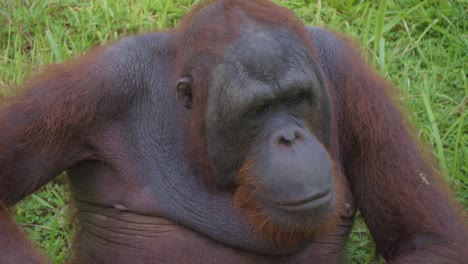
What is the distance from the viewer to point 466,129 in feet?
15.8

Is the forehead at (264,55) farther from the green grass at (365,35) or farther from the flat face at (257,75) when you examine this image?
the green grass at (365,35)

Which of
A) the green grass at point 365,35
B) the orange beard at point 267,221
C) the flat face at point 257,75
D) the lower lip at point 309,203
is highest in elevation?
the flat face at point 257,75

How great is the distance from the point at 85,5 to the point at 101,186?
2.05 meters

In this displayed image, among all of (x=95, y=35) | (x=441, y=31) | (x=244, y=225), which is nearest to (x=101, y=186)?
(x=244, y=225)

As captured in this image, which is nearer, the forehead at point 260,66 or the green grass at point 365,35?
the forehead at point 260,66

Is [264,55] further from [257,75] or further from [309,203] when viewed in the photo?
[309,203]

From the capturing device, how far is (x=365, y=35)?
523cm

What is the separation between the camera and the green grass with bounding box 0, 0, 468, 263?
4922 mm

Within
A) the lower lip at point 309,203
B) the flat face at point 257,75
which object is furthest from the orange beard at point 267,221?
the flat face at point 257,75

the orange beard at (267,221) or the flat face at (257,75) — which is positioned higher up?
the flat face at (257,75)

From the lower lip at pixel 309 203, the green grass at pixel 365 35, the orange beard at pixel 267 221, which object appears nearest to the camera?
the lower lip at pixel 309 203

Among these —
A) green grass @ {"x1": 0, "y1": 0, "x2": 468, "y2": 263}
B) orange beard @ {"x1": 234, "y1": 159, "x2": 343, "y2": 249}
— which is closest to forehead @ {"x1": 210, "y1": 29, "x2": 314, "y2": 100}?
orange beard @ {"x1": 234, "y1": 159, "x2": 343, "y2": 249}

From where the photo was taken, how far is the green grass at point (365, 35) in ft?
16.1

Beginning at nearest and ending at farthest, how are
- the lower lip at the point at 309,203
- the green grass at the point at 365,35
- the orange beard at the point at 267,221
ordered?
1. the lower lip at the point at 309,203
2. the orange beard at the point at 267,221
3. the green grass at the point at 365,35
